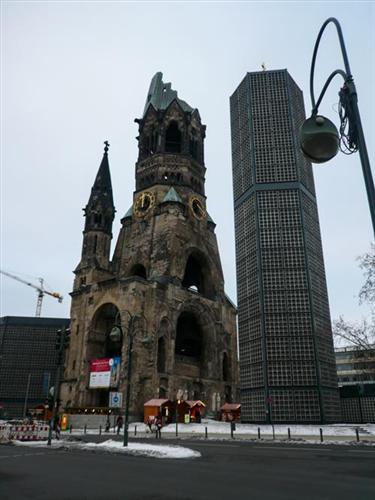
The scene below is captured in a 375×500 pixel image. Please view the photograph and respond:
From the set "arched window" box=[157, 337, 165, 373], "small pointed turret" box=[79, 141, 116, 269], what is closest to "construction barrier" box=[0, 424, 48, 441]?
"arched window" box=[157, 337, 165, 373]

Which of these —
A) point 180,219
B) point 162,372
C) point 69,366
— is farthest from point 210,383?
point 180,219

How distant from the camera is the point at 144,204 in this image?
62.8 meters

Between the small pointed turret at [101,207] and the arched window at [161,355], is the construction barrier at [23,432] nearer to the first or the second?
the arched window at [161,355]

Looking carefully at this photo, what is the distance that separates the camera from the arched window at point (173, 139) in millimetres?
69387

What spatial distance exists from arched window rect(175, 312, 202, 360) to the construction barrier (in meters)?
32.3

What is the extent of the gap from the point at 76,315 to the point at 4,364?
3665 centimetres

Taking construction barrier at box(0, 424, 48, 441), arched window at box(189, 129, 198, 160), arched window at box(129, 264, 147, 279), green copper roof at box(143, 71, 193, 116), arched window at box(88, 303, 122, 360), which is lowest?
construction barrier at box(0, 424, 48, 441)

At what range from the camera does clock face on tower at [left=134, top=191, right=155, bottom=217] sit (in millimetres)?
61700

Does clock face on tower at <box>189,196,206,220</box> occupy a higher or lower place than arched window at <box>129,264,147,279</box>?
higher

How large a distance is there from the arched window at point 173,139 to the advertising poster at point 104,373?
3599 centimetres

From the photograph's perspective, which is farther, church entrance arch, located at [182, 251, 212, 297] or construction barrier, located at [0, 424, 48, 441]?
church entrance arch, located at [182, 251, 212, 297]

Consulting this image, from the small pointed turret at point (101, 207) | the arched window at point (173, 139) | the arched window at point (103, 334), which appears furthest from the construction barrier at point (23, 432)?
the arched window at point (173, 139)

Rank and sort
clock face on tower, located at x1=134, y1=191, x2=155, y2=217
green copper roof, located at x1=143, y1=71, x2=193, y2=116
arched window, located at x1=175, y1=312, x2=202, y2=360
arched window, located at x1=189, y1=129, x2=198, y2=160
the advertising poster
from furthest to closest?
green copper roof, located at x1=143, y1=71, x2=193, y2=116, arched window, located at x1=189, y1=129, x2=198, y2=160, clock face on tower, located at x1=134, y1=191, x2=155, y2=217, arched window, located at x1=175, y1=312, x2=202, y2=360, the advertising poster

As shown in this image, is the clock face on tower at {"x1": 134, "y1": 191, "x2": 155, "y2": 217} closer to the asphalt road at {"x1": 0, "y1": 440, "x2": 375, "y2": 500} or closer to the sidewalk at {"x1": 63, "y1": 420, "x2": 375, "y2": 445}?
the sidewalk at {"x1": 63, "y1": 420, "x2": 375, "y2": 445}
